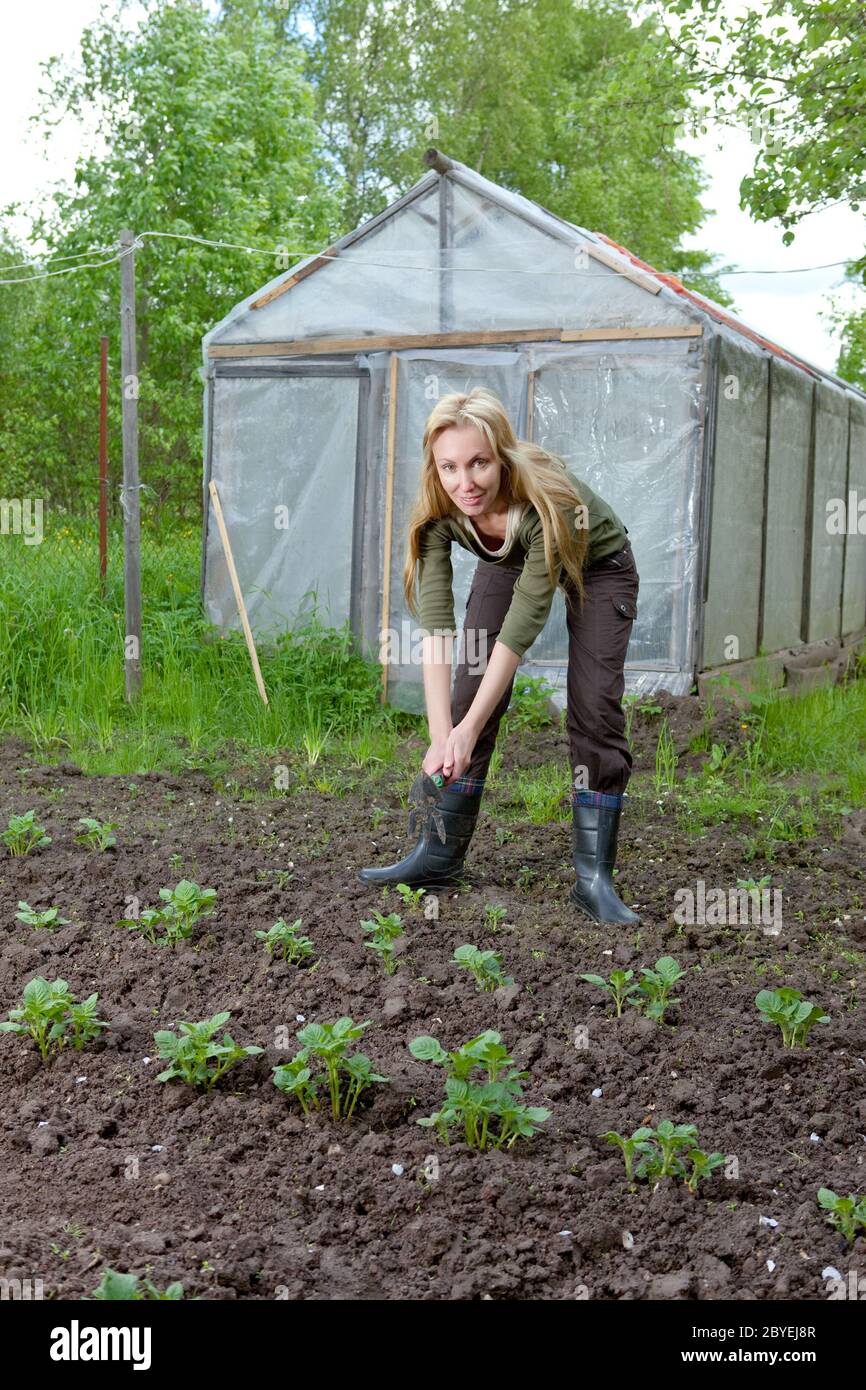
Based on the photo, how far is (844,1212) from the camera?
2.14 m

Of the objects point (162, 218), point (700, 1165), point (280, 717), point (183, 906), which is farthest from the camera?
point (162, 218)

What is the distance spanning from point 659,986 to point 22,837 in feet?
7.53

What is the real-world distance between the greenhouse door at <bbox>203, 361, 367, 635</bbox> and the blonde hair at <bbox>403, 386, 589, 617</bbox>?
4273 millimetres

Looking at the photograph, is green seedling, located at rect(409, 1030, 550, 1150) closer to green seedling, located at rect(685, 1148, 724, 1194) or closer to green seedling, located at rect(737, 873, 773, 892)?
green seedling, located at rect(685, 1148, 724, 1194)

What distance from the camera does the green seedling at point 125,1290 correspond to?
5.78 feet

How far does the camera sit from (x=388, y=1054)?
2.86 meters

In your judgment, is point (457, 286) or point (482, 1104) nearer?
point (482, 1104)

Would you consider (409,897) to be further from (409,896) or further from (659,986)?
(659,986)

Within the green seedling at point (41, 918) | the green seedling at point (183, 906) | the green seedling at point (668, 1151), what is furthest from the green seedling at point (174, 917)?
the green seedling at point (668, 1151)

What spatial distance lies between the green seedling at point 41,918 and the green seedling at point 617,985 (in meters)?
1.43

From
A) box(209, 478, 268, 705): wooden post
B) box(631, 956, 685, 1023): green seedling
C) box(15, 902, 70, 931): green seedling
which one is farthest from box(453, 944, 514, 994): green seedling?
box(209, 478, 268, 705): wooden post

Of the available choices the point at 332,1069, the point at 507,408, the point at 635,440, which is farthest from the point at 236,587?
the point at 332,1069

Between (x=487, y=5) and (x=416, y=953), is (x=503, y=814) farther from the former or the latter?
(x=487, y=5)

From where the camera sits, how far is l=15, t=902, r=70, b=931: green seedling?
3438mm
